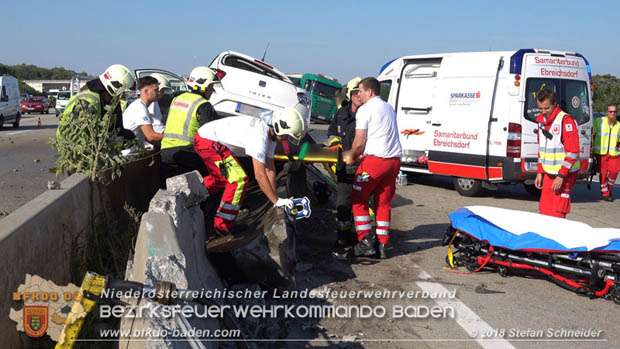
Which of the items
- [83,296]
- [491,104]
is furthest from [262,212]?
[491,104]

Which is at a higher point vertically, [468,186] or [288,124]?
[288,124]

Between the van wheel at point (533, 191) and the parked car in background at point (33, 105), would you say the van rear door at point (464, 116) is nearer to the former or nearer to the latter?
the van wheel at point (533, 191)

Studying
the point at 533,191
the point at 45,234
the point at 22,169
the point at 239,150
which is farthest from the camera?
the point at 22,169

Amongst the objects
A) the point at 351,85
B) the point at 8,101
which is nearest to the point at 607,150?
the point at 351,85

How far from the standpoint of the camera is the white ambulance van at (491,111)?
9.77 m

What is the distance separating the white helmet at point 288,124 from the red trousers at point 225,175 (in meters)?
0.66

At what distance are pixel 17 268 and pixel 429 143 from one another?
886 cm

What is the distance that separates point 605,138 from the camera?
11211 millimetres

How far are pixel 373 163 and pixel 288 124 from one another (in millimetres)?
1370

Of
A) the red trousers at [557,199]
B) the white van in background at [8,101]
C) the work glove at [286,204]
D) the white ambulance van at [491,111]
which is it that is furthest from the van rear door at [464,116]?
the white van in background at [8,101]

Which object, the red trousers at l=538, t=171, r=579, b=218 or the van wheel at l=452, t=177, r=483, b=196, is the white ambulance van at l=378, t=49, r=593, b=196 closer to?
the van wheel at l=452, t=177, r=483, b=196

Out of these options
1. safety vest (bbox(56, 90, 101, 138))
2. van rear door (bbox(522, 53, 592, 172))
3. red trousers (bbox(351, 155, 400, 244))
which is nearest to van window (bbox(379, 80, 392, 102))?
van rear door (bbox(522, 53, 592, 172))

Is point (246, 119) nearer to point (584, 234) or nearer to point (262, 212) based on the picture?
point (262, 212)

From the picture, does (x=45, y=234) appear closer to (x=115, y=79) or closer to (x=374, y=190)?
(x=115, y=79)
